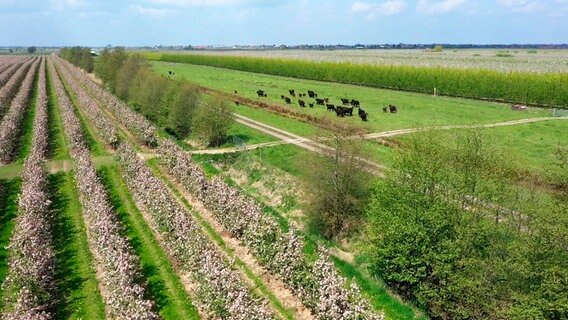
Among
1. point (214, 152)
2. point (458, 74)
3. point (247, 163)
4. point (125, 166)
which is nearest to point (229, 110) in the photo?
point (214, 152)

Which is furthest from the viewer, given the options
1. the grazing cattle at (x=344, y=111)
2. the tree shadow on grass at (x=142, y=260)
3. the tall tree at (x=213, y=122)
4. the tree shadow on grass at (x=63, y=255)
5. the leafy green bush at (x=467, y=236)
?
the grazing cattle at (x=344, y=111)

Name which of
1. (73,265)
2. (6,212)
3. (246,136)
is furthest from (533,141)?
(6,212)

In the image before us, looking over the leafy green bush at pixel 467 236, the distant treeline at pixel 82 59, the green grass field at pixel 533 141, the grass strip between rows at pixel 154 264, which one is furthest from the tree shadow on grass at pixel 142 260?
the distant treeline at pixel 82 59

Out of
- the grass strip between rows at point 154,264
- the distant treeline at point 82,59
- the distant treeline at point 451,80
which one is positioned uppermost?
the distant treeline at point 82,59

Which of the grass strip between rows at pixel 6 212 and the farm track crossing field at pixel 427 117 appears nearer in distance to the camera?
the grass strip between rows at pixel 6 212

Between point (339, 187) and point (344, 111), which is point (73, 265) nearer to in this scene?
point (339, 187)

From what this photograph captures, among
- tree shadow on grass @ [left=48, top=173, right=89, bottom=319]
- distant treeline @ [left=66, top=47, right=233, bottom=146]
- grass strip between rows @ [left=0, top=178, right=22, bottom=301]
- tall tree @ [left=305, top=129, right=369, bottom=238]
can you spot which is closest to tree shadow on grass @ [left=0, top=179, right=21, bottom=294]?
grass strip between rows @ [left=0, top=178, right=22, bottom=301]

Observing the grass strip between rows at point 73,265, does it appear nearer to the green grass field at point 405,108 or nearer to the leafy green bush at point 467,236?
the leafy green bush at point 467,236
